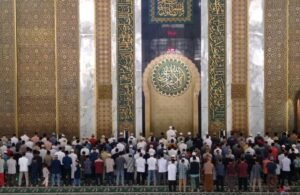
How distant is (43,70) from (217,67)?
4080 millimetres

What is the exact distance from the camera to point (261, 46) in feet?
48.8

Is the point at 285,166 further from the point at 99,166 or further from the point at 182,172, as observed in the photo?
the point at 99,166

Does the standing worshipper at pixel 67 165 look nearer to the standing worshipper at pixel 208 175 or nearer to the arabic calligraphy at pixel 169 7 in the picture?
the standing worshipper at pixel 208 175

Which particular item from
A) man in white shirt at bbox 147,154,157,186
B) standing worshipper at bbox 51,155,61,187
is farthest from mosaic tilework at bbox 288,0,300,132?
standing worshipper at bbox 51,155,61,187

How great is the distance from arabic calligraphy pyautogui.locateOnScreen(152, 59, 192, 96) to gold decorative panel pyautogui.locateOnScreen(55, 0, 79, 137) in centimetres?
190

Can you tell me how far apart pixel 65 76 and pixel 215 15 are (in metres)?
3.78

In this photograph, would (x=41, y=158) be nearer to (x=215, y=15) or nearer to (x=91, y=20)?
(x=91, y=20)

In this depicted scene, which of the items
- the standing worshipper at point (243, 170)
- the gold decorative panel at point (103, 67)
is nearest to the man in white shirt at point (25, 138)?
the gold decorative panel at point (103, 67)

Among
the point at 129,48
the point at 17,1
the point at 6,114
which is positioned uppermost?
the point at 17,1

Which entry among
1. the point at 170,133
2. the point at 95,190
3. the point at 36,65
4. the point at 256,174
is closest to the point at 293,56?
the point at 170,133

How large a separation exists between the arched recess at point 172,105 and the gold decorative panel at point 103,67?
0.87 meters

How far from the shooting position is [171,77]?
15.2 metres

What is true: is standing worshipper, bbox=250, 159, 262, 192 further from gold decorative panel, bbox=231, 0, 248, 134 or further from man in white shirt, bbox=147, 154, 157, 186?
gold decorative panel, bbox=231, 0, 248, 134

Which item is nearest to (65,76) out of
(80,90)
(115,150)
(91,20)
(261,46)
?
(80,90)
